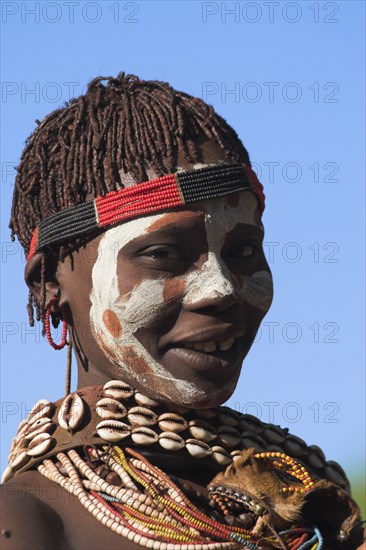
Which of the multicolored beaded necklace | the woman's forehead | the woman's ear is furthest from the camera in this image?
the woman's ear

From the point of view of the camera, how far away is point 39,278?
650 centimetres

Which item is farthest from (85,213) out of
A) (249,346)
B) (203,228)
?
(249,346)

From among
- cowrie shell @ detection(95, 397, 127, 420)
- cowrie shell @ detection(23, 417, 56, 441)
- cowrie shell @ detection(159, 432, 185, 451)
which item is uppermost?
cowrie shell @ detection(95, 397, 127, 420)

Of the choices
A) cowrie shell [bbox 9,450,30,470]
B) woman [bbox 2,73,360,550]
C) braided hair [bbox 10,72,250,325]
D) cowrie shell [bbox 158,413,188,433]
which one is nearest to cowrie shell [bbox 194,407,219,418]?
woman [bbox 2,73,360,550]

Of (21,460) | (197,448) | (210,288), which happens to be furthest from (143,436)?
(210,288)

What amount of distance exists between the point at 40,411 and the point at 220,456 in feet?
2.76

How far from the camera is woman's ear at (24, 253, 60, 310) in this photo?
645 cm

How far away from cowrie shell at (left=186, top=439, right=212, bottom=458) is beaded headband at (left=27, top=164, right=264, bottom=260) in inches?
39.9

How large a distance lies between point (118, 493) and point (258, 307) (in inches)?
41.4

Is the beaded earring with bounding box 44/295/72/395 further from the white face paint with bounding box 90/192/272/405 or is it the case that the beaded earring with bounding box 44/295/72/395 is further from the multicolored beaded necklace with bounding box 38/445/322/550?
the multicolored beaded necklace with bounding box 38/445/322/550

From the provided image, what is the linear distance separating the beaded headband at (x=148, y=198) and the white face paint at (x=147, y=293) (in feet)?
0.17

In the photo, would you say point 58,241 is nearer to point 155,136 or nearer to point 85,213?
point 85,213

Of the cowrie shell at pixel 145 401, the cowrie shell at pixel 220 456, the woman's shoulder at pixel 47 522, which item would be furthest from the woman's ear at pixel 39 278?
the cowrie shell at pixel 220 456

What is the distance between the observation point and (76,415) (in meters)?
6.06
